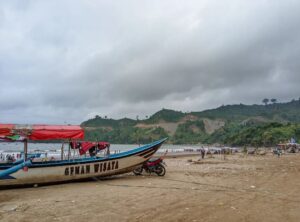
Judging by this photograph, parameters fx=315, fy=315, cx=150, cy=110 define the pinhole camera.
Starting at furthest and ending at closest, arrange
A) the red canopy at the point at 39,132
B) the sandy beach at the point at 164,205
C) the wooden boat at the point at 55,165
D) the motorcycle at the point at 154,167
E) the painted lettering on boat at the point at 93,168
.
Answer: the motorcycle at the point at 154,167, the painted lettering on boat at the point at 93,168, the red canopy at the point at 39,132, the wooden boat at the point at 55,165, the sandy beach at the point at 164,205

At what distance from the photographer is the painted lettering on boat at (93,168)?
1361 centimetres

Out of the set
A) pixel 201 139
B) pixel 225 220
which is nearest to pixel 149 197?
pixel 225 220

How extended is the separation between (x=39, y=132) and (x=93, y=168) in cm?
283

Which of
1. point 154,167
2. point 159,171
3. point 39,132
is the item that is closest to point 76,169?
point 39,132

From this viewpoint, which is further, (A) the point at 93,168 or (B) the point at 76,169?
(A) the point at 93,168

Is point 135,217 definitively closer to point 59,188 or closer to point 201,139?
point 59,188

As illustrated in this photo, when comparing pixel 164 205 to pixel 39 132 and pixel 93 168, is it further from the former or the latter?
pixel 39 132

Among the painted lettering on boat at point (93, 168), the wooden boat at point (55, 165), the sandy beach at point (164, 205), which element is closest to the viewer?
the sandy beach at point (164, 205)

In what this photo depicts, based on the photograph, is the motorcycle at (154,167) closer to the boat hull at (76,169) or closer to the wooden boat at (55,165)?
the boat hull at (76,169)

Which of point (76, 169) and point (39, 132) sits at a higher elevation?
point (39, 132)

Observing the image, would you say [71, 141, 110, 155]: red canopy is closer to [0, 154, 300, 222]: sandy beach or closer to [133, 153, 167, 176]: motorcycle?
[133, 153, 167, 176]: motorcycle

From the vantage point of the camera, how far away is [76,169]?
45.0 feet

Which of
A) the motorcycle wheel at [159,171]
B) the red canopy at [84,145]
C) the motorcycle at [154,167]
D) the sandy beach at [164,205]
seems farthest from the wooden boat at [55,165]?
the red canopy at [84,145]

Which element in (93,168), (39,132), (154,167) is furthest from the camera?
(154,167)
